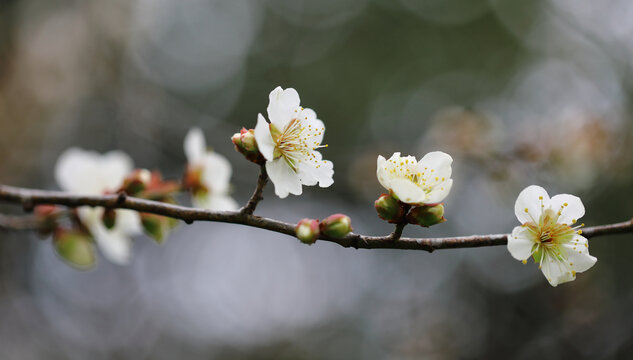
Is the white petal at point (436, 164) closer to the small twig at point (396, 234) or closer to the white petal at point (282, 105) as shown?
the small twig at point (396, 234)

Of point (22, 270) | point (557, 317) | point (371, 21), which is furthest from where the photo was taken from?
point (371, 21)

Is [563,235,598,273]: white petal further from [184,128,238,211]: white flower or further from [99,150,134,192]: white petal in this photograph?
[99,150,134,192]: white petal

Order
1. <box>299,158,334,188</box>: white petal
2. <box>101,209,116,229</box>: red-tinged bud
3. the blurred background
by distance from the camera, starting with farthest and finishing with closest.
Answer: the blurred background < <box>101,209,116,229</box>: red-tinged bud < <box>299,158,334,188</box>: white petal

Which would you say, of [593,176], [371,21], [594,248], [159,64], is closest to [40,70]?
Result: [159,64]

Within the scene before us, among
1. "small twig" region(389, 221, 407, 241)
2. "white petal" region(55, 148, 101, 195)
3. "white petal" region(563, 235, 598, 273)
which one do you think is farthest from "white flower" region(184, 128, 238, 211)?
"white petal" region(563, 235, 598, 273)

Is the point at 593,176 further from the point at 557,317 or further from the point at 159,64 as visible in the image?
the point at 159,64

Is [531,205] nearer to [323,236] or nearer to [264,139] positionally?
[323,236]
